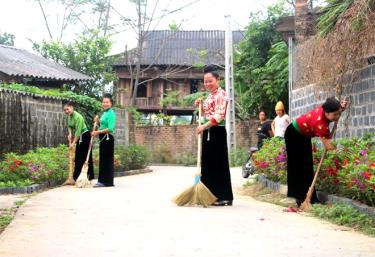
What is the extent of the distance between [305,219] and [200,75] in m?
32.0

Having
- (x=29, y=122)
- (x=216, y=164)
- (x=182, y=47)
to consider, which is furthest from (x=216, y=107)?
(x=182, y=47)

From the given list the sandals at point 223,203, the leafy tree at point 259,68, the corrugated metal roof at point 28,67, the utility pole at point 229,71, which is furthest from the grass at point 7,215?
the leafy tree at point 259,68

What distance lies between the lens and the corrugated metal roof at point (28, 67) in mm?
20848

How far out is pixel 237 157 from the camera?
23312 millimetres

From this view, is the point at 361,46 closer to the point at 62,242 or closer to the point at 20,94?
the point at 62,242

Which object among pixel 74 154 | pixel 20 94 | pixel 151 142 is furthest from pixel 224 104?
pixel 151 142

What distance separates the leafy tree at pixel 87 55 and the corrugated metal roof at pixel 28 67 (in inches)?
135

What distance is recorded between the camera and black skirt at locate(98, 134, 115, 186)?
1177cm

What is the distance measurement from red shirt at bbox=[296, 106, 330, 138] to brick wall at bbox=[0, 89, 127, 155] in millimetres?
8492

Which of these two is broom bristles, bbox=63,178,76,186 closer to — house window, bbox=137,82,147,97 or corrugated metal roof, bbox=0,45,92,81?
corrugated metal roof, bbox=0,45,92,81

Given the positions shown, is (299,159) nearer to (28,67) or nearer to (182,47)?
(28,67)

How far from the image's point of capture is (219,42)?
132 feet

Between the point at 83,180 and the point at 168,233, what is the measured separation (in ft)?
20.8

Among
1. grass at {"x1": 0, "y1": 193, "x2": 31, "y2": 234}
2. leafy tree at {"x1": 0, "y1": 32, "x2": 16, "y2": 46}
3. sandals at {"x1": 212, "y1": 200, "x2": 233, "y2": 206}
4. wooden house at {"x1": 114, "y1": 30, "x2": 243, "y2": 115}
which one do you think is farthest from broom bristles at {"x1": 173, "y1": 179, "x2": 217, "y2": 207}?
leafy tree at {"x1": 0, "y1": 32, "x2": 16, "y2": 46}
